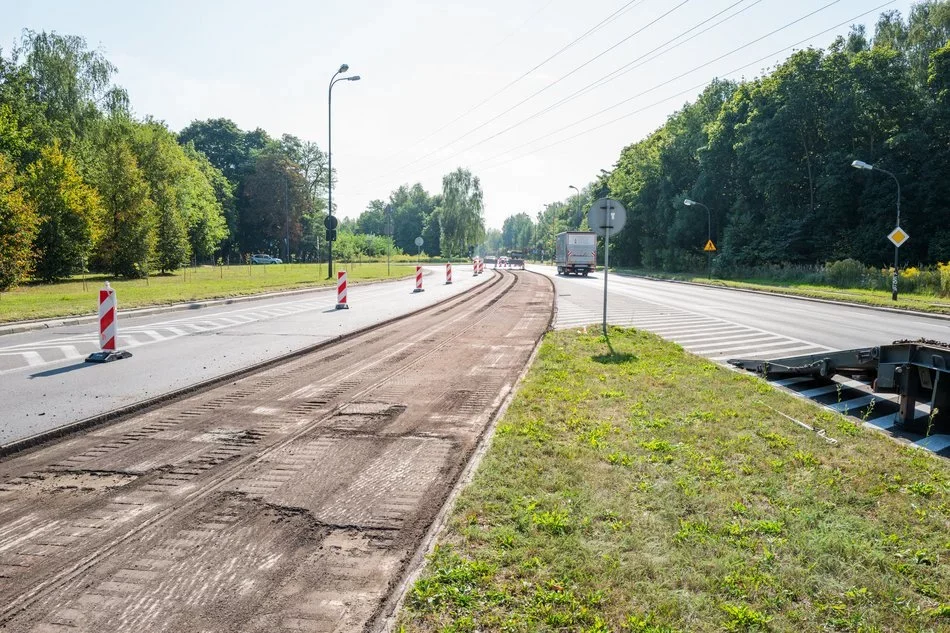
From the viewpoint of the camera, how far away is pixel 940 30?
49.0 metres

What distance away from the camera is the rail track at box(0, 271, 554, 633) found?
290 centimetres

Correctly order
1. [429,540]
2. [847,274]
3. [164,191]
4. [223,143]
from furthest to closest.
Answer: [223,143]
[164,191]
[847,274]
[429,540]

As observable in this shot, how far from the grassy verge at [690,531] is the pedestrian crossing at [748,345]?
35.3 inches

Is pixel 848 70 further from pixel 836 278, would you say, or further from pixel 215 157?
pixel 215 157

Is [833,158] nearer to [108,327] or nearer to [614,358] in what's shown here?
[614,358]

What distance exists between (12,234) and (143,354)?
20.6 meters

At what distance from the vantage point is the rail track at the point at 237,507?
2.90 metres

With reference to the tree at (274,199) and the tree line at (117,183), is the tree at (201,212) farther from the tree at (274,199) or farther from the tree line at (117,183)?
the tree at (274,199)

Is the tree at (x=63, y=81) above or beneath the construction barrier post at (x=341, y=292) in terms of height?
above

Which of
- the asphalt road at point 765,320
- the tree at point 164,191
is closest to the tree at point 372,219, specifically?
the tree at point 164,191

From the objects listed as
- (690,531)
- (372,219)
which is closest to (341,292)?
(690,531)

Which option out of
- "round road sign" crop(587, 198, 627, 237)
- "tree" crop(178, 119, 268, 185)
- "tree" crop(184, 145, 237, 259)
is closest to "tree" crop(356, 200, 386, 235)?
"tree" crop(178, 119, 268, 185)

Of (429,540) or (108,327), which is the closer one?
(429,540)

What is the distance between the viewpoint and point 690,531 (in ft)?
11.5
